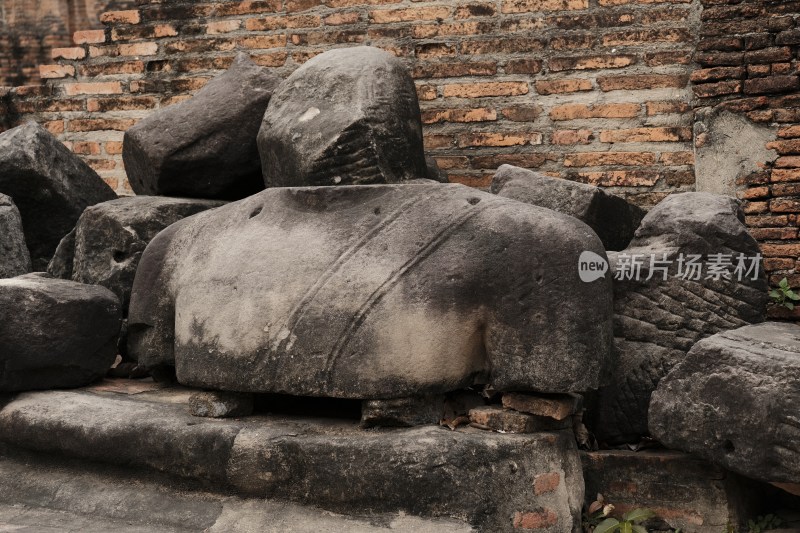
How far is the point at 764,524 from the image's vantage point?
368 centimetres

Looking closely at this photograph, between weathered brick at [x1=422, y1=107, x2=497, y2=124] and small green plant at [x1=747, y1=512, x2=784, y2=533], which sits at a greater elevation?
weathered brick at [x1=422, y1=107, x2=497, y2=124]

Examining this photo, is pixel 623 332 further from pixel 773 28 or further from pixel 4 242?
pixel 4 242

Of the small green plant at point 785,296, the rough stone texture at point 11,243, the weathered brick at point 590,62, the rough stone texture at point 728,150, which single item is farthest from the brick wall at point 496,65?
the rough stone texture at point 11,243

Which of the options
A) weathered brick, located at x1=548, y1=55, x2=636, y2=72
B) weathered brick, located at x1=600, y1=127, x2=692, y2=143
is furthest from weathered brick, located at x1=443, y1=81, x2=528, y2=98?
weathered brick, located at x1=600, y1=127, x2=692, y2=143

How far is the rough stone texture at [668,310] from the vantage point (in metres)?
3.86

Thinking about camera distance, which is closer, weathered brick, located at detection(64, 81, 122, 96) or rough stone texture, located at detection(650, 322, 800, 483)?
rough stone texture, located at detection(650, 322, 800, 483)

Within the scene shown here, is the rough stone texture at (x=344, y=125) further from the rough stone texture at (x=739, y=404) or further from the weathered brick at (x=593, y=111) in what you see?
the rough stone texture at (x=739, y=404)

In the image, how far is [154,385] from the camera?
450cm

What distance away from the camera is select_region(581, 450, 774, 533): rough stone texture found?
3639 millimetres

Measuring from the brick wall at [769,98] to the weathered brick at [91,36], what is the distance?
11.7ft

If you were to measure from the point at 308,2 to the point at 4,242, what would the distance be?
2127 millimetres

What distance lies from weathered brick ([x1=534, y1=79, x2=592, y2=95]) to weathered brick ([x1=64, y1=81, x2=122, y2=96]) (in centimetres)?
261

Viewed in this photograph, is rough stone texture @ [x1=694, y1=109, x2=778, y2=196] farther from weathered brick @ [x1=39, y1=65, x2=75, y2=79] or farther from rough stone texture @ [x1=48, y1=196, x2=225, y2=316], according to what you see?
weathered brick @ [x1=39, y1=65, x2=75, y2=79]

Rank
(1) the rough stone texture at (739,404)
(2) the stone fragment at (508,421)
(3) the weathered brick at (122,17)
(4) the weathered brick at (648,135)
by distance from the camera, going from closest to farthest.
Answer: (1) the rough stone texture at (739,404) < (2) the stone fragment at (508,421) < (4) the weathered brick at (648,135) < (3) the weathered brick at (122,17)
